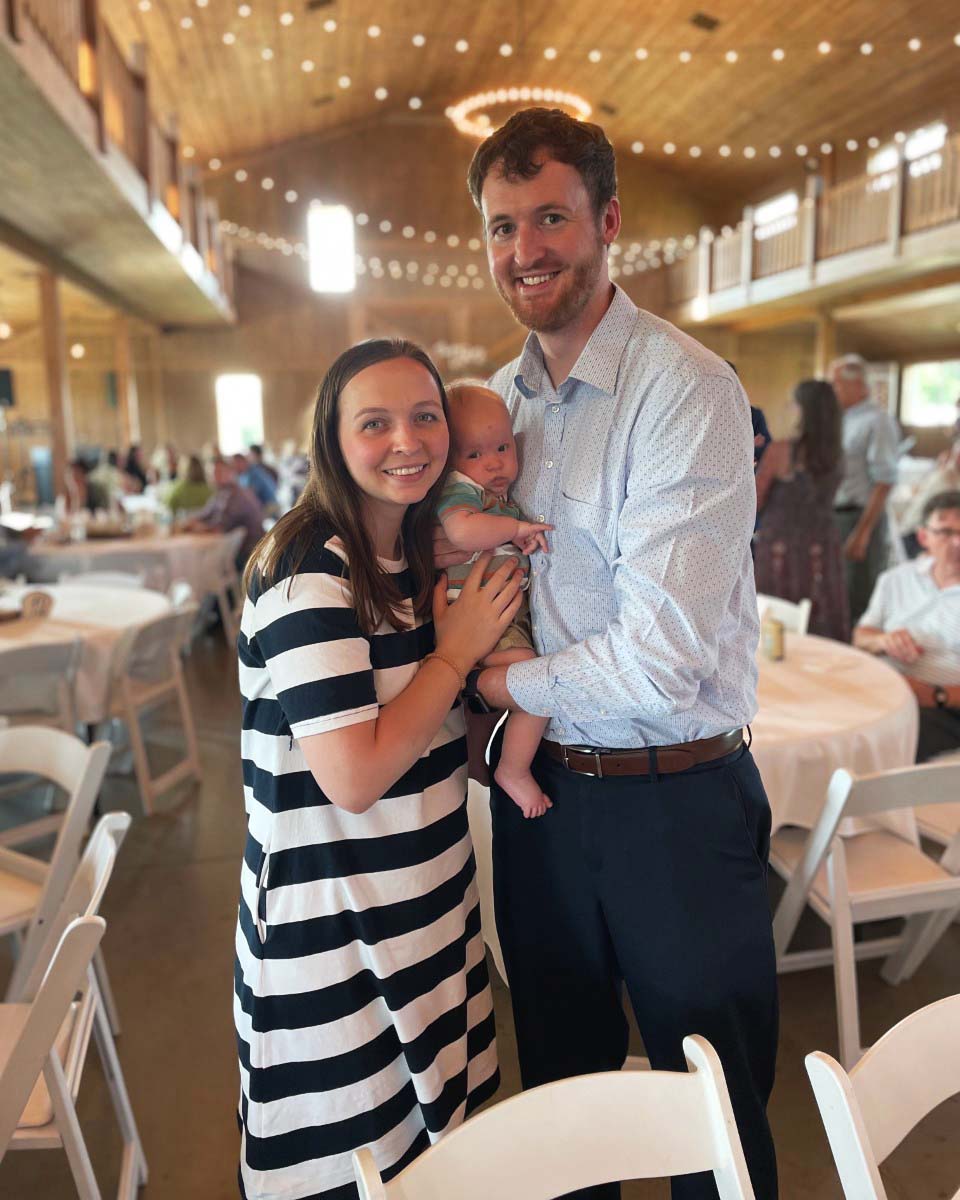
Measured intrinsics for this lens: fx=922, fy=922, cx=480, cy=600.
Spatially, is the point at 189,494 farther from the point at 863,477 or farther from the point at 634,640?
the point at 634,640

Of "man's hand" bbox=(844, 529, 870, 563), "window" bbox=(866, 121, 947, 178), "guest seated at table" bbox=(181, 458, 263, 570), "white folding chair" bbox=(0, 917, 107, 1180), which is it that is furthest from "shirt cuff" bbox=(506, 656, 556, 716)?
"window" bbox=(866, 121, 947, 178)

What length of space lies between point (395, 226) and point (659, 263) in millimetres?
5237

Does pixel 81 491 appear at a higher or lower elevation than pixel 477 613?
lower

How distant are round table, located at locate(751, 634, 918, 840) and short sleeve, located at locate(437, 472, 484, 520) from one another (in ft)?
4.33

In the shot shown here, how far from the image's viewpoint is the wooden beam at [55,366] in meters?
10.2

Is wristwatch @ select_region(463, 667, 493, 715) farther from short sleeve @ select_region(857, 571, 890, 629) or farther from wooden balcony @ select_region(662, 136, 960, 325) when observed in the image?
wooden balcony @ select_region(662, 136, 960, 325)

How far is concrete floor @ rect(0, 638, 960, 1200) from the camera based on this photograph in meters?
2.05

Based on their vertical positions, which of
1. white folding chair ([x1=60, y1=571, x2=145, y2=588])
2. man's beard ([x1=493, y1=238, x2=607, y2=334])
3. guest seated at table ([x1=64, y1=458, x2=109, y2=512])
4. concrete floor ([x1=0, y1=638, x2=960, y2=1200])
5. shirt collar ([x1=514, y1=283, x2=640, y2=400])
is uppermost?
man's beard ([x1=493, y1=238, x2=607, y2=334])

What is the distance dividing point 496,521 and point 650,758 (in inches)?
16.8

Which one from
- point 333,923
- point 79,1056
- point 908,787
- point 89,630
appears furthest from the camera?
point 89,630

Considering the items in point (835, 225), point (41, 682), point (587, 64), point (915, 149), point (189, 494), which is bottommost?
point (41, 682)

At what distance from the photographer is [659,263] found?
18.2m

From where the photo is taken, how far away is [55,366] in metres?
10.2

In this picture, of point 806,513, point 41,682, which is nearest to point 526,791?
point 41,682
